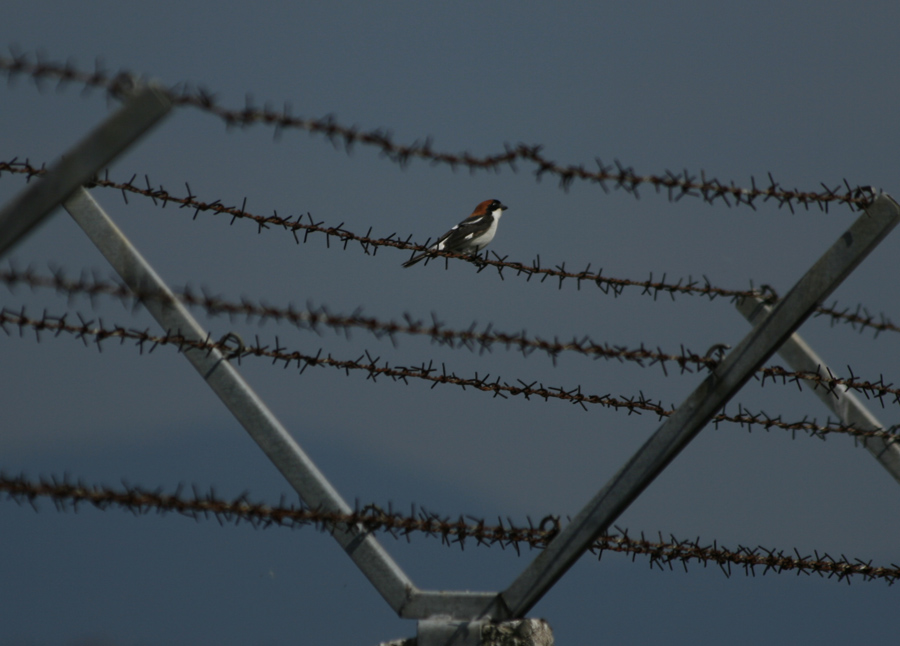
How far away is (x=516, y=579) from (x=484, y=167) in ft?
4.96

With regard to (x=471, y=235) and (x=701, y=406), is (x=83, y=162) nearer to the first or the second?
(x=701, y=406)

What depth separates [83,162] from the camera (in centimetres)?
261

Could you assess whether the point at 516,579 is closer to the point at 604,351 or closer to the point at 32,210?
the point at 604,351

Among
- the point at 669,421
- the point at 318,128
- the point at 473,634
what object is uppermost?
the point at 318,128

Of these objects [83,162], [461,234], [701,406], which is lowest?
[701,406]

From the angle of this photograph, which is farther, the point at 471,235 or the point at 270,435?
the point at 471,235

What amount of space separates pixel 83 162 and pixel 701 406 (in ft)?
7.53

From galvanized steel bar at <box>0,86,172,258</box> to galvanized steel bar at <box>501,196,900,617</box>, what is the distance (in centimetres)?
203

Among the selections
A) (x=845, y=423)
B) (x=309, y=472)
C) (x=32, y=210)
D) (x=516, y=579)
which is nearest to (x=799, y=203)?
(x=845, y=423)

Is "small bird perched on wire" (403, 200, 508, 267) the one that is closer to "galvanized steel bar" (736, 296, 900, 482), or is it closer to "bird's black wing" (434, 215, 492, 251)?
"bird's black wing" (434, 215, 492, 251)

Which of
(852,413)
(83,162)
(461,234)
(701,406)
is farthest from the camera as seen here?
(461,234)

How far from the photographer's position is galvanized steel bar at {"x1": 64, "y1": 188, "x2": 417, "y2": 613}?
3270 mm

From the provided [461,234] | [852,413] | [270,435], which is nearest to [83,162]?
[270,435]

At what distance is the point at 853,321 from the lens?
5.48 metres
